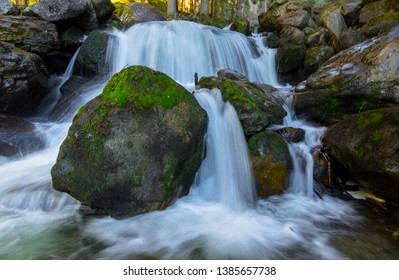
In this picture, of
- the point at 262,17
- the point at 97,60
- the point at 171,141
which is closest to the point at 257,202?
the point at 171,141

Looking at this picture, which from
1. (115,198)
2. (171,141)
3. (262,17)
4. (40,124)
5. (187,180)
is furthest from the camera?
(262,17)

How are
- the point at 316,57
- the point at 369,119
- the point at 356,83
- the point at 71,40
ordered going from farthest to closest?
the point at 71,40, the point at 316,57, the point at 356,83, the point at 369,119

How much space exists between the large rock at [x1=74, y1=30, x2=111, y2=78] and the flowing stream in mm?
3788

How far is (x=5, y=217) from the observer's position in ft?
15.0

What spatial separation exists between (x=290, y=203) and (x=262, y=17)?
45.4ft

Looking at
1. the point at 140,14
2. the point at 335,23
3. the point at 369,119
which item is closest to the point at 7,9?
the point at 140,14

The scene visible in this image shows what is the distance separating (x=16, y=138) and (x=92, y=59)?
465 cm

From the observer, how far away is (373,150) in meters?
4.83

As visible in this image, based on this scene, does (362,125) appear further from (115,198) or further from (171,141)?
(115,198)

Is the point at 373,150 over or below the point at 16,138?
over

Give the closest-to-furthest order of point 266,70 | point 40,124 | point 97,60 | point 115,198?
point 115,198
point 40,124
point 97,60
point 266,70

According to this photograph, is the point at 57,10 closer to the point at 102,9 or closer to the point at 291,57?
the point at 102,9

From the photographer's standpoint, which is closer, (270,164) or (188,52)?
(270,164)

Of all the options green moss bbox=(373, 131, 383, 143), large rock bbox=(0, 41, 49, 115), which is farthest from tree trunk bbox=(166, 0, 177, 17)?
green moss bbox=(373, 131, 383, 143)
